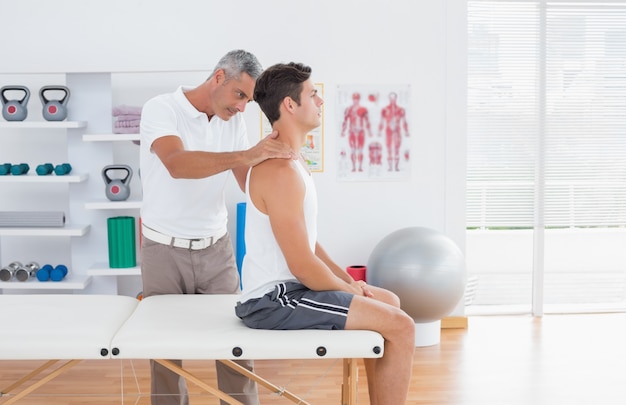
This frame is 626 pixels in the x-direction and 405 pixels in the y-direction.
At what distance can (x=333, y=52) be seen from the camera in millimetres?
4090

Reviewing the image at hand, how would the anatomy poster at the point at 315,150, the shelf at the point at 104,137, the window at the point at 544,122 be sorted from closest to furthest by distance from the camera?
the shelf at the point at 104,137 → the anatomy poster at the point at 315,150 → the window at the point at 544,122

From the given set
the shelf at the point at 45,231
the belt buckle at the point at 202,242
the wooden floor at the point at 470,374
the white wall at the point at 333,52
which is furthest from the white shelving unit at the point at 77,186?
the belt buckle at the point at 202,242

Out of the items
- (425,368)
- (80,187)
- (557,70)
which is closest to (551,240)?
(557,70)

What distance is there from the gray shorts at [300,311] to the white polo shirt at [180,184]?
1.88 feet

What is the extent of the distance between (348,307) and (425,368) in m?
1.53

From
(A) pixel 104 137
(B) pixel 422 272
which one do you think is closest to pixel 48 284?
(A) pixel 104 137

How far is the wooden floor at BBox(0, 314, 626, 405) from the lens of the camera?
122 inches

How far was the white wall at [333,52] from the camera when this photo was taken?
4004mm

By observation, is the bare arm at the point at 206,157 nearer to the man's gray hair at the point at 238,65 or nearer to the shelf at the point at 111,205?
the man's gray hair at the point at 238,65

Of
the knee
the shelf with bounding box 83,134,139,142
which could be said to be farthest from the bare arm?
the shelf with bounding box 83,134,139,142

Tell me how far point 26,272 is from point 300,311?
2221mm

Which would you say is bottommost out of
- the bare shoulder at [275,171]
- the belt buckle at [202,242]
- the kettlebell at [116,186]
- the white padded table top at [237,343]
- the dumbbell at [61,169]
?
the white padded table top at [237,343]

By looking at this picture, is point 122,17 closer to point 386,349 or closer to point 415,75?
point 415,75

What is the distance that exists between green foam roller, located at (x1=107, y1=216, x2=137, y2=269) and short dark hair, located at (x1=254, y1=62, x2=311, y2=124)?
182 centimetres
